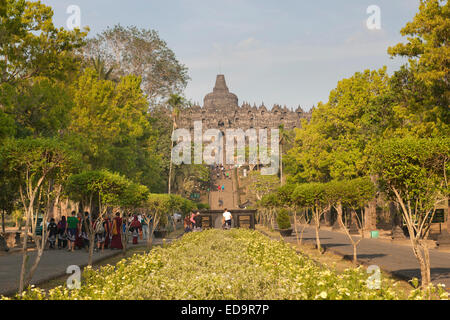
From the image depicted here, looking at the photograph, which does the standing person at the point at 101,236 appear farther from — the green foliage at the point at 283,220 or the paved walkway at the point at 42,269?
the green foliage at the point at 283,220

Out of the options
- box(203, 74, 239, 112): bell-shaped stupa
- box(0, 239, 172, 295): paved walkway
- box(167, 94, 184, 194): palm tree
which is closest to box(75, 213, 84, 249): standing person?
box(0, 239, 172, 295): paved walkway

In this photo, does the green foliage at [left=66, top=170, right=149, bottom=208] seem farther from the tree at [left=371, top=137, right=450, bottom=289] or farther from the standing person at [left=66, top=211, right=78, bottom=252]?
the tree at [left=371, top=137, right=450, bottom=289]

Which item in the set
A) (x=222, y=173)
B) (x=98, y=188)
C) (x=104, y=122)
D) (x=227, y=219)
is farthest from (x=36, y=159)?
(x=222, y=173)

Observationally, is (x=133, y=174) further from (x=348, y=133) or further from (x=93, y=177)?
(x=93, y=177)

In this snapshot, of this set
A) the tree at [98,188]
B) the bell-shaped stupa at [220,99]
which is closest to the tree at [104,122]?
the tree at [98,188]

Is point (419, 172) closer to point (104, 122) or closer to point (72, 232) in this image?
point (72, 232)

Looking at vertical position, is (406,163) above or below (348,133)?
below

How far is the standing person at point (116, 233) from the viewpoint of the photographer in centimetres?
2420

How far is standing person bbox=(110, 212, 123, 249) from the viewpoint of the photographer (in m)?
24.2
